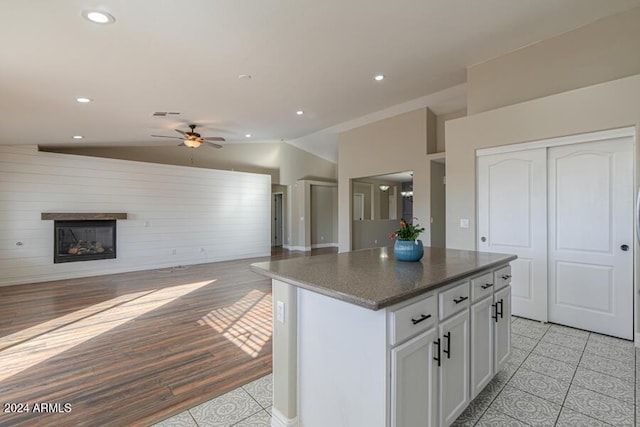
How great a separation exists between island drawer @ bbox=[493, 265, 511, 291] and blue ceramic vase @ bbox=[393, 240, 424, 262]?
565mm

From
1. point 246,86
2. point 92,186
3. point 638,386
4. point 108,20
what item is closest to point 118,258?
point 92,186

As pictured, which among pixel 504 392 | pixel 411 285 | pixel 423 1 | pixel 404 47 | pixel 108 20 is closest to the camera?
pixel 411 285

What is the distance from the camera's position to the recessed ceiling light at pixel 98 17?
7.00 feet

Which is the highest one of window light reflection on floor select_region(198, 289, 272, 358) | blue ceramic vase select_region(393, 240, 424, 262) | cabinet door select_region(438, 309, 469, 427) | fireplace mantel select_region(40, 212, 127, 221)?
fireplace mantel select_region(40, 212, 127, 221)

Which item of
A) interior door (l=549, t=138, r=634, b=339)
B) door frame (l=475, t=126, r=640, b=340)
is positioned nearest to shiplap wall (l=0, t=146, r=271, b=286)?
door frame (l=475, t=126, r=640, b=340)

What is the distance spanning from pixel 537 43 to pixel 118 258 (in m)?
8.21

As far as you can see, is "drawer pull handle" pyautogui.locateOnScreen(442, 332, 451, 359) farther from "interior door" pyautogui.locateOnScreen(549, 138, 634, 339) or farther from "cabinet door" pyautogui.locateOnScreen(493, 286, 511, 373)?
"interior door" pyautogui.locateOnScreen(549, 138, 634, 339)

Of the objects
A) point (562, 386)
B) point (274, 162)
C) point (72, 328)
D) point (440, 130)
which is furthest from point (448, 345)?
point (274, 162)

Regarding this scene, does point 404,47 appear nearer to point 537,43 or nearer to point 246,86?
point 537,43

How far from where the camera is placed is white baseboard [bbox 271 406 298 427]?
1692 millimetres

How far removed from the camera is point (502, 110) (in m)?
3.69

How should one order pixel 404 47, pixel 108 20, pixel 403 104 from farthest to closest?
1. pixel 403 104
2. pixel 404 47
3. pixel 108 20

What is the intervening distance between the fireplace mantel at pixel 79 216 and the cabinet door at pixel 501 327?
7.03m

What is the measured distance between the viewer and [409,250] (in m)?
2.10
